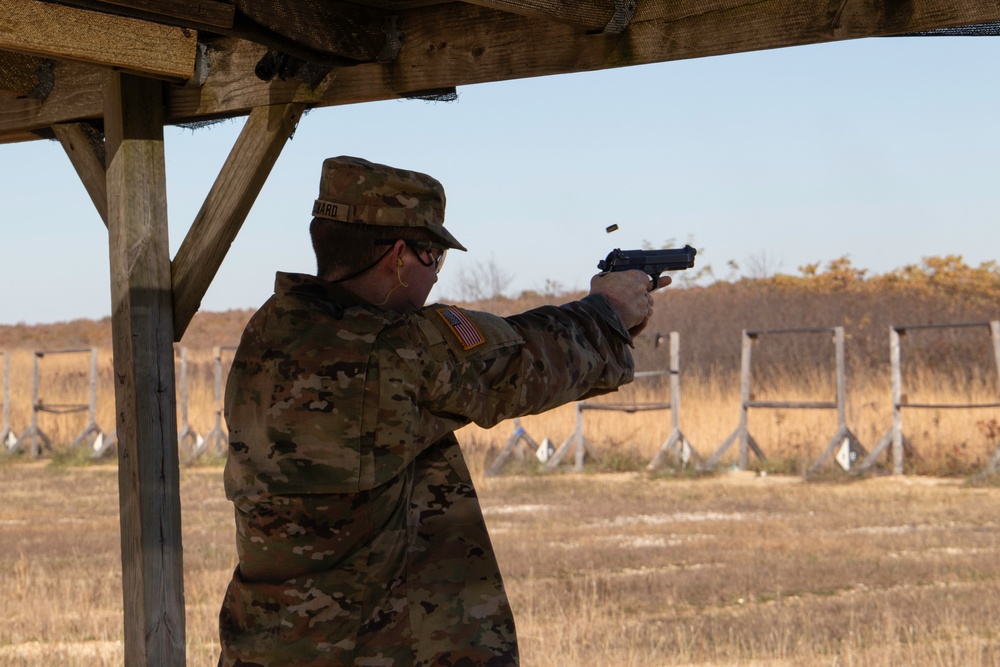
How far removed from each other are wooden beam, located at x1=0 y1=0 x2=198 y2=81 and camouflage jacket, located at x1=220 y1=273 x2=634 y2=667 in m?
1.32

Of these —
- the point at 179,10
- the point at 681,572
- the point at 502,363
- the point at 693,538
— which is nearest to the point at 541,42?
the point at 179,10

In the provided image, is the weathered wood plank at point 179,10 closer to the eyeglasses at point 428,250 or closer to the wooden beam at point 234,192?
the wooden beam at point 234,192

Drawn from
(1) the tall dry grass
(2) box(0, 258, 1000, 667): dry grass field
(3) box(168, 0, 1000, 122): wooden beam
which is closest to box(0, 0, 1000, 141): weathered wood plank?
→ (3) box(168, 0, 1000, 122): wooden beam

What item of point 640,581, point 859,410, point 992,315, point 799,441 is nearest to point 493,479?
point 799,441

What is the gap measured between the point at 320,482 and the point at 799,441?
1493 cm

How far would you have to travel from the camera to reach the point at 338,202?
8.02ft

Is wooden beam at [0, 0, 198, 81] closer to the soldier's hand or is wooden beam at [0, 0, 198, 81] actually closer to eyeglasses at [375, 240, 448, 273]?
eyeglasses at [375, 240, 448, 273]

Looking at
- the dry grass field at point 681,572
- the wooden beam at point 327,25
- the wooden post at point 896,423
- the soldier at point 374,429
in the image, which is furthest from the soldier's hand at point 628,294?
the wooden post at point 896,423

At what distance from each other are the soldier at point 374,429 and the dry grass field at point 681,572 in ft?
11.6

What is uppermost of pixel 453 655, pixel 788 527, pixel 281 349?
pixel 281 349

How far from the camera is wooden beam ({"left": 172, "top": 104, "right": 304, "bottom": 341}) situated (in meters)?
3.73

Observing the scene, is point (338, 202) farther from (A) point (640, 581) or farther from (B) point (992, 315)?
(B) point (992, 315)

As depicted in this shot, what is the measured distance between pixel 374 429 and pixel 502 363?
29 cm

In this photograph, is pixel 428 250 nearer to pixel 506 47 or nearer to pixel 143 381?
pixel 506 47
